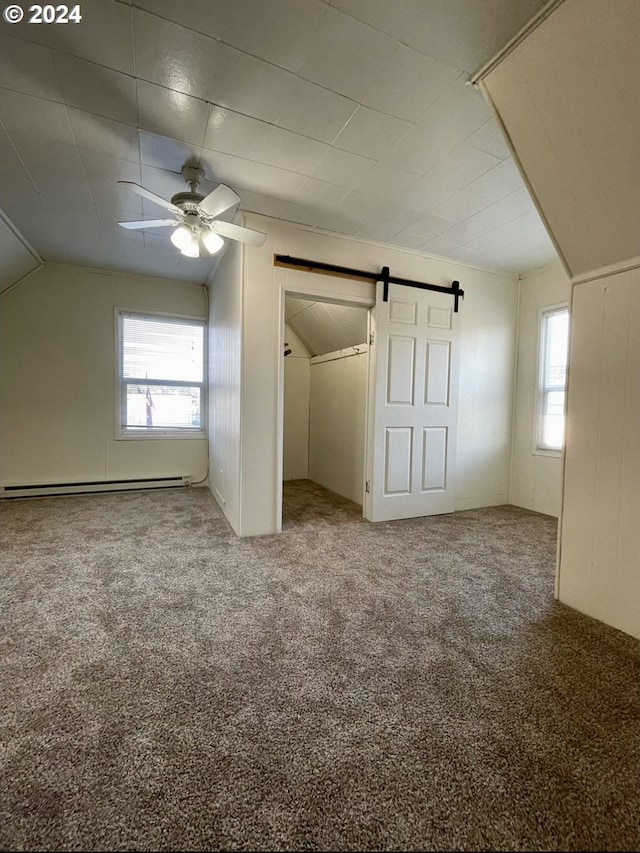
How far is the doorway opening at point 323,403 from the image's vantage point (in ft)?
13.0

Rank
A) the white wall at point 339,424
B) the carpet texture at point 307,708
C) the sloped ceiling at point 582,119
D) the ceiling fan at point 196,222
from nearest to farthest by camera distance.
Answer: the carpet texture at point 307,708, the sloped ceiling at point 582,119, the ceiling fan at point 196,222, the white wall at point 339,424

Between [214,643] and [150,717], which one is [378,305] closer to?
[214,643]

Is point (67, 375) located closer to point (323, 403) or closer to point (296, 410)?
point (296, 410)

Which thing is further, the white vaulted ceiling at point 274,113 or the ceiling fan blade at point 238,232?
the ceiling fan blade at point 238,232

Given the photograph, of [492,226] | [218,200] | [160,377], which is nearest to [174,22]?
[218,200]

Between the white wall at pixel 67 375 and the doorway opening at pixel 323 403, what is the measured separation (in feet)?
5.53

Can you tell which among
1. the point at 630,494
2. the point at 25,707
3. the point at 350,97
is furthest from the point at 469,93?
the point at 25,707

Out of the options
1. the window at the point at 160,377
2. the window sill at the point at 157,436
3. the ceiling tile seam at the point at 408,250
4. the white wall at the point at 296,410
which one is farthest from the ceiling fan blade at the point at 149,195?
the white wall at the point at 296,410

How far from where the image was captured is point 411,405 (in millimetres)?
3430

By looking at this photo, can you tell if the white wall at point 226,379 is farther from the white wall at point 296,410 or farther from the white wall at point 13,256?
the white wall at point 13,256

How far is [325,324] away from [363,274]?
1.27 meters

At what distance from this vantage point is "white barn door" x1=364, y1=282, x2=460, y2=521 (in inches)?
130

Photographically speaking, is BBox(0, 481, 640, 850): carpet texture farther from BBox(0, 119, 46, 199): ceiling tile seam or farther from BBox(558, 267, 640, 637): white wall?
BBox(0, 119, 46, 199): ceiling tile seam

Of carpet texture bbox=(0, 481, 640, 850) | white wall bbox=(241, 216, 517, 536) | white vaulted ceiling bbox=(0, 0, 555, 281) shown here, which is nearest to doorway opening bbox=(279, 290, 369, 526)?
white wall bbox=(241, 216, 517, 536)
